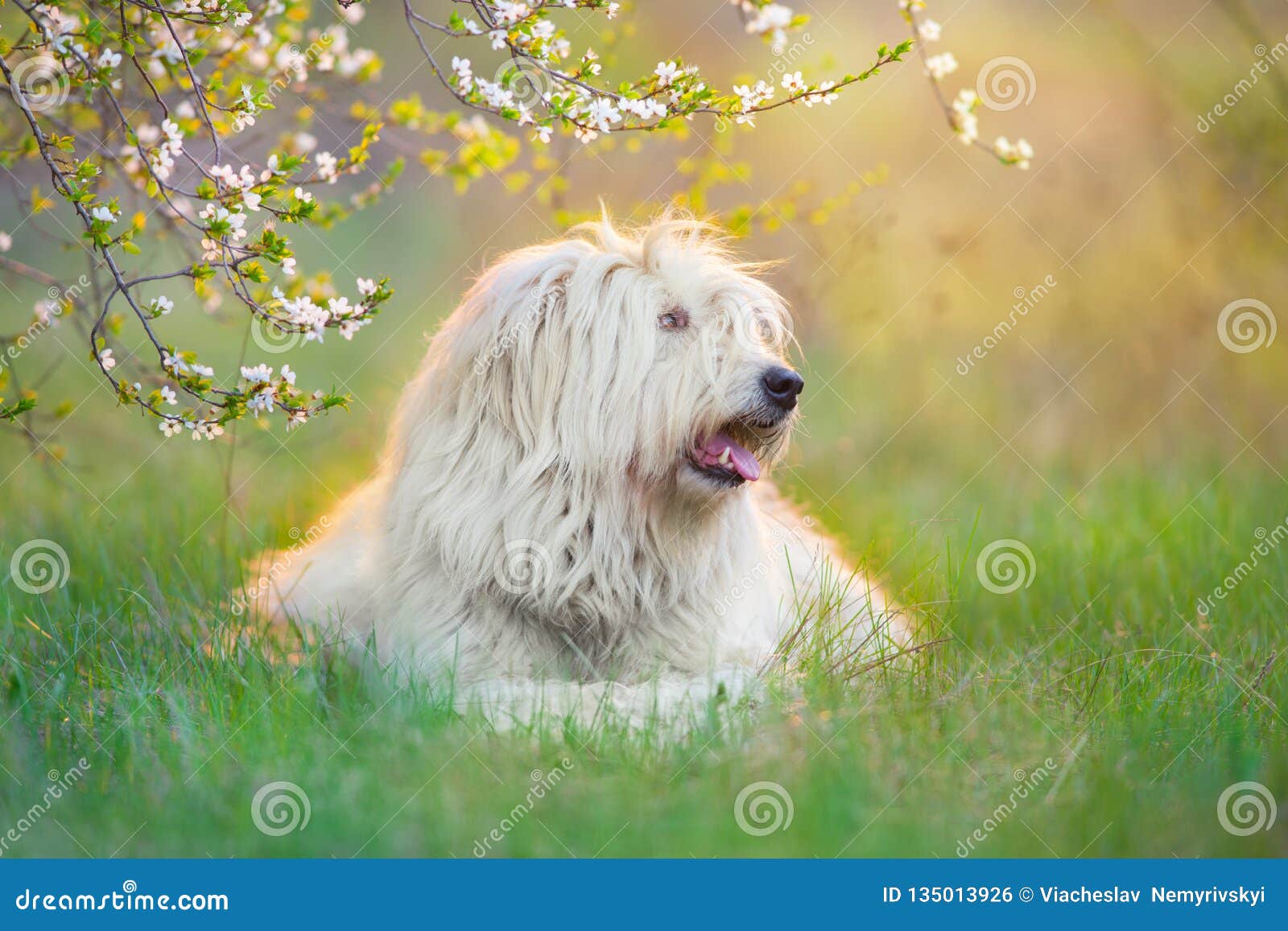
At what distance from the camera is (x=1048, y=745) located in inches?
151

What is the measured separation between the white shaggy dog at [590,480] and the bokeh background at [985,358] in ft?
2.63

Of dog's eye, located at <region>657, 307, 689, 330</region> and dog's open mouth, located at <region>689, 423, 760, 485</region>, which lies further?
dog's eye, located at <region>657, 307, 689, 330</region>

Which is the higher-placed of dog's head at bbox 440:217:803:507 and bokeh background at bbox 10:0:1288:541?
bokeh background at bbox 10:0:1288:541

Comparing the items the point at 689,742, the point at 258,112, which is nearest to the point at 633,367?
the point at 689,742

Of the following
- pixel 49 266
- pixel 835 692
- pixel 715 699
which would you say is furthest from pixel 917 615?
pixel 49 266

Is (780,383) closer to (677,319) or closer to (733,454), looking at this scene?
(733,454)

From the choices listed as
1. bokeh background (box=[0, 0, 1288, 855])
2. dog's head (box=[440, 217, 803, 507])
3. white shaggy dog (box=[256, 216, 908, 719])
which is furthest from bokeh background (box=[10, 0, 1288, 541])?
white shaggy dog (box=[256, 216, 908, 719])

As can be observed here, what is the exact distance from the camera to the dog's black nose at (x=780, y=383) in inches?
167

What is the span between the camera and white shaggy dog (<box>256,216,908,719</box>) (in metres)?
4.29

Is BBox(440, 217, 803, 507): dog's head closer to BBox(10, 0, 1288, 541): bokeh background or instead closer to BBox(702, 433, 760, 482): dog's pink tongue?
BBox(702, 433, 760, 482): dog's pink tongue

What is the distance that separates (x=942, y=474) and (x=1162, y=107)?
311cm

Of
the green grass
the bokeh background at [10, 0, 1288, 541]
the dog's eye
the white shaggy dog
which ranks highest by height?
the bokeh background at [10, 0, 1288, 541]

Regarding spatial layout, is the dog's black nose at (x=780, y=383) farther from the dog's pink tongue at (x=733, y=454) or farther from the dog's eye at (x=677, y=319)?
the dog's eye at (x=677, y=319)

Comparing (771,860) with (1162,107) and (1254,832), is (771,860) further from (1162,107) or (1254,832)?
(1162,107)
